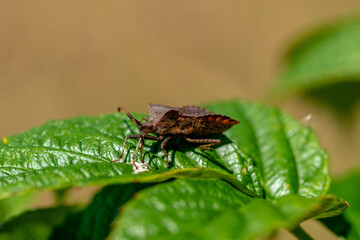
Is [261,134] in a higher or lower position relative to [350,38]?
lower

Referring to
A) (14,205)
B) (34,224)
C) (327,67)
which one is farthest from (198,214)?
(327,67)

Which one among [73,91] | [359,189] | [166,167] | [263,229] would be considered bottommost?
[73,91]

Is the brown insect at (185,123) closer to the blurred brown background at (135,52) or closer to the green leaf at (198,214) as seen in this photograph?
the green leaf at (198,214)

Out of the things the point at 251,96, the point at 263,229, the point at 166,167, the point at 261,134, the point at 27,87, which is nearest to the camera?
the point at 263,229

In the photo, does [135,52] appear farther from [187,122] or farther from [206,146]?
[206,146]

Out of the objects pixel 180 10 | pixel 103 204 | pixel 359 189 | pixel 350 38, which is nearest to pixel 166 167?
pixel 103 204

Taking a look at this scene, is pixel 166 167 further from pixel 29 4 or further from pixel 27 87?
pixel 29 4

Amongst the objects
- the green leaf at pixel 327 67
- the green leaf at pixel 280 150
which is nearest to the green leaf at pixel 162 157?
the green leaf at pixel 280 150
